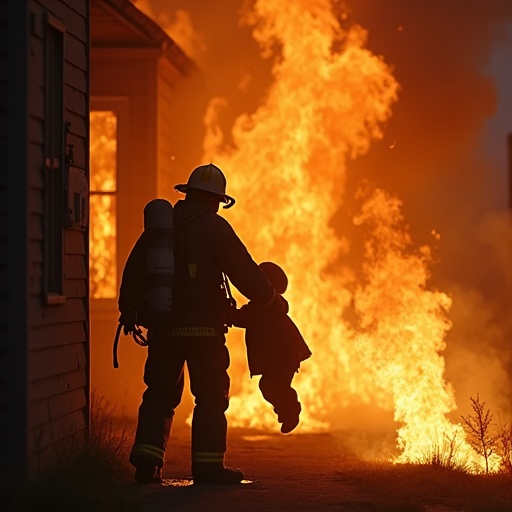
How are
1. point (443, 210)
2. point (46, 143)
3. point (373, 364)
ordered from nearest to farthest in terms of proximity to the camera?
1. point (46, 143)
2. point (373, 364)
3. point (443, 210)

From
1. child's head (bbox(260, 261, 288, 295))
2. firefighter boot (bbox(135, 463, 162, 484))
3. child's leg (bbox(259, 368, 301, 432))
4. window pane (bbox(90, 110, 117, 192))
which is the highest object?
window pane (bbox(90, 110, 117, 192))

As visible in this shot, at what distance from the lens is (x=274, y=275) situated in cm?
1034

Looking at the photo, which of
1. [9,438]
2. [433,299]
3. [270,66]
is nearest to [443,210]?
[270,66]

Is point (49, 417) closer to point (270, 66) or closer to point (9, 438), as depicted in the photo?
point (9, 438)

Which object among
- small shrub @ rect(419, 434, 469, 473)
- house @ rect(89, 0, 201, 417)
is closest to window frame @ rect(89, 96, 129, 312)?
house @ rect(89, 0, 201, 417)

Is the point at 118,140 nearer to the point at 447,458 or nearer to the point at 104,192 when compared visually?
the point at 104,192

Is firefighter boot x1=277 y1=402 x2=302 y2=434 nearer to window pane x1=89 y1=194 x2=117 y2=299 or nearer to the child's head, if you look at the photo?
the child's head

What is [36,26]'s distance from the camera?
27.9 feet

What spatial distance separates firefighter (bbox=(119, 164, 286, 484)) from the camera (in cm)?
928

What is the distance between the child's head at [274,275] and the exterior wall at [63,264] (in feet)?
4.48

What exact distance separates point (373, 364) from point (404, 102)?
5220mm

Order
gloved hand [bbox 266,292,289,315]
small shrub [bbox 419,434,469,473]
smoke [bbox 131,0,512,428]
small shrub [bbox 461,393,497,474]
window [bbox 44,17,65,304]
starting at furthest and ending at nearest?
smoke [bbox 131,0,512,428], small shrub [bbox 419,434,469,473], small shrub [bbox 461,393,497,474], gloved hand [bbox 266,292,289,315], window [bbox 44,17,65,304]

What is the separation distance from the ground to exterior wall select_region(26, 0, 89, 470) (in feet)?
2.49

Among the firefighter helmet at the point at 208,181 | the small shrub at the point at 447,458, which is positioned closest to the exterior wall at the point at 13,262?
the firefighter helmet at the point at 208,181
